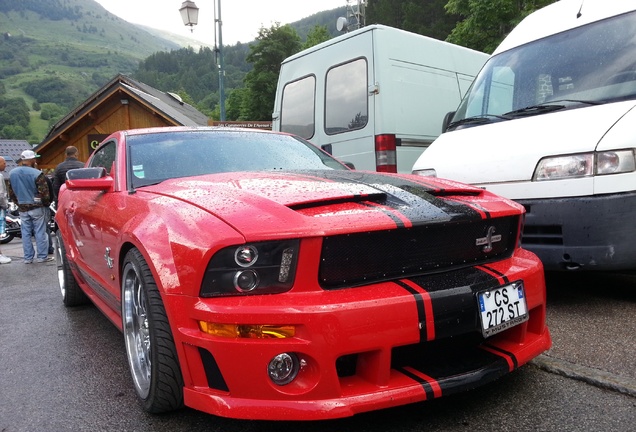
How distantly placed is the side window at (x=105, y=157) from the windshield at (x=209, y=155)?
1.04ft

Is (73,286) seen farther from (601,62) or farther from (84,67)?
(84,67)

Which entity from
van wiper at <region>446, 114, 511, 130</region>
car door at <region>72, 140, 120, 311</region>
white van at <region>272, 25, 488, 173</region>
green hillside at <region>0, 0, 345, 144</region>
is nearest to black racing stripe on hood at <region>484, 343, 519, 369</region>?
car door at <region>72, 140, 120, 311</region>

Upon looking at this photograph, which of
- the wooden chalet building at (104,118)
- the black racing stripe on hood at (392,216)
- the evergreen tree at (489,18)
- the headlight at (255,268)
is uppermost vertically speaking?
the evergreen tree at (489,18)

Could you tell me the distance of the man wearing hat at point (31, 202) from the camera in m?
8.59

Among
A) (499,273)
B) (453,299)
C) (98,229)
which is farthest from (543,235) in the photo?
(98,229)

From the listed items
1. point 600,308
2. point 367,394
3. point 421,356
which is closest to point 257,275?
point 367,394

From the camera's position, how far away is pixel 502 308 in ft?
7.04

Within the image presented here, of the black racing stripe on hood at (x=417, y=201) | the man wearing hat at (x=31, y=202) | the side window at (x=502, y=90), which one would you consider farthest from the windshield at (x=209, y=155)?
the man wearing hat at (x=31, y=202)

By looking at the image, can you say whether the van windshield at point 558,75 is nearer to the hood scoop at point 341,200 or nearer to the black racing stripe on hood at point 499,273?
the black racing stripe on hood at point 499,273

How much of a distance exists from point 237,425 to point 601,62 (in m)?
3.39

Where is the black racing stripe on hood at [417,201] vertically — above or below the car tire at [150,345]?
above

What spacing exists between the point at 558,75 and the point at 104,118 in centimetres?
2190

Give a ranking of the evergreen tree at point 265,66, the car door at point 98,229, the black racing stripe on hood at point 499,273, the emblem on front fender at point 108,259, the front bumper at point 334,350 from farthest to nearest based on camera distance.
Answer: the evergreen tree at point 265,66 < the car door at point 98,229 < the emblem on front fender at point 108,259 < the black racing stripe on hood at point 499,273 < the front bumper at point 334,350

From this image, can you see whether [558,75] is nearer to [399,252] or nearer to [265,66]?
[399,252]
